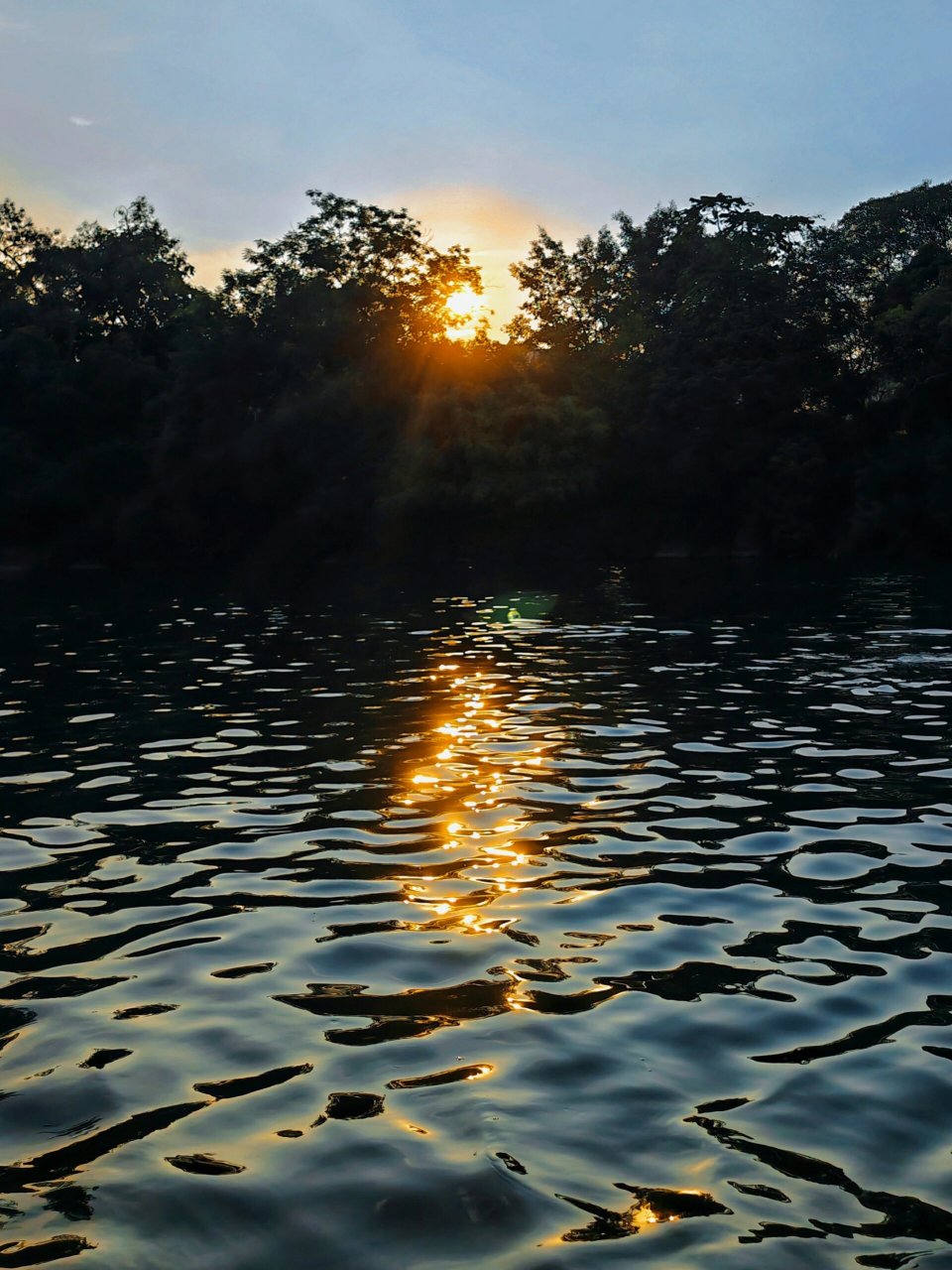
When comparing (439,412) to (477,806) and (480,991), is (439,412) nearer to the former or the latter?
(477,806)

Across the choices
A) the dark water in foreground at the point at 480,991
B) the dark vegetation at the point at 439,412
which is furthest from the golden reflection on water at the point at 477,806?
the dark vegetation at the point at 439,412

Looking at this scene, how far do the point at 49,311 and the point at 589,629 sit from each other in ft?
182

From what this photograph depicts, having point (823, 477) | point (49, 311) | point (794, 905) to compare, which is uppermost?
point (49, 311)

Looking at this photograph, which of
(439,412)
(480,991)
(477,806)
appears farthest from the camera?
(439,412)

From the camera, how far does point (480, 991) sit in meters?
6.17

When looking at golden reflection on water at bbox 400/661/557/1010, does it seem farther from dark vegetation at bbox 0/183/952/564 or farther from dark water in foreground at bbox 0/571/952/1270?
dark vegetation at bbox 0/183/952/564

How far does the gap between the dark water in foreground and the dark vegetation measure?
5251 centimetres

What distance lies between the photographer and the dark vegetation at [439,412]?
217 feet

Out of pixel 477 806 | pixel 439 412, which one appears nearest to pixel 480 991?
pixel 477 806

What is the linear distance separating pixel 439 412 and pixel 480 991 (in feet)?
206

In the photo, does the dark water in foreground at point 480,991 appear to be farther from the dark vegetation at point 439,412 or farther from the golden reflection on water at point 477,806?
the dark vegetation at point 439,412

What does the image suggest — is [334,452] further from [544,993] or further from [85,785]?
[544,993]

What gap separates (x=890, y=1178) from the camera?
14.1 ft

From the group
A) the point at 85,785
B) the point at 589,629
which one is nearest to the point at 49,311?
the point at 589,629
